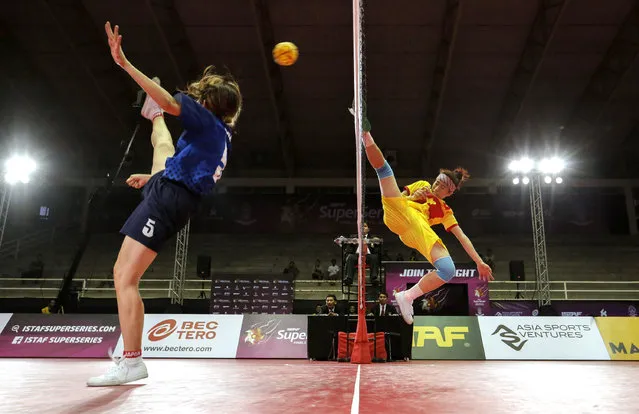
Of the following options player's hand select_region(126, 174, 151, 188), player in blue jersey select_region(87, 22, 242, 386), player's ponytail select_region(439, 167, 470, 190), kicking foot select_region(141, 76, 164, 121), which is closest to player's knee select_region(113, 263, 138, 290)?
player in blue jersey select_region(87, 22, 242, 386)

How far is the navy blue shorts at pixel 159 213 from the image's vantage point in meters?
2.74

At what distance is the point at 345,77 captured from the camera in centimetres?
1923

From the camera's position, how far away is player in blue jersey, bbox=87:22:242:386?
265 centimetres

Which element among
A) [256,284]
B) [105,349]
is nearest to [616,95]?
[256,284]

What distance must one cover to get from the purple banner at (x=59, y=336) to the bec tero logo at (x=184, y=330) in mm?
703

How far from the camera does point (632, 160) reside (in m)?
22.9

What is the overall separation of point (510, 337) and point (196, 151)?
719cm

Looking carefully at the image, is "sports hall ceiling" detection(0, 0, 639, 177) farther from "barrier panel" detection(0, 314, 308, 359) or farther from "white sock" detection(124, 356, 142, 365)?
"white sock" detection(124, 356, 142, 365)

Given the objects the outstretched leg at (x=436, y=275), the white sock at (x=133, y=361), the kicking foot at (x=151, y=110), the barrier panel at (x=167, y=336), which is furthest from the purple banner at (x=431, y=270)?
the white sock at (x=133, y=361)

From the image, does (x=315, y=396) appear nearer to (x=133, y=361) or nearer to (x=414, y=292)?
(x=133, y=361)

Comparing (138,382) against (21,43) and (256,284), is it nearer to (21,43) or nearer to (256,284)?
(256,284)

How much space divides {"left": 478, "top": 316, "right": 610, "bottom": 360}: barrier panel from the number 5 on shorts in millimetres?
6939

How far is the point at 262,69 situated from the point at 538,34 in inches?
407

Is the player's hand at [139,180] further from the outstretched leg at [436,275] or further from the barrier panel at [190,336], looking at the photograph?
the barrier panel at [190,336]
